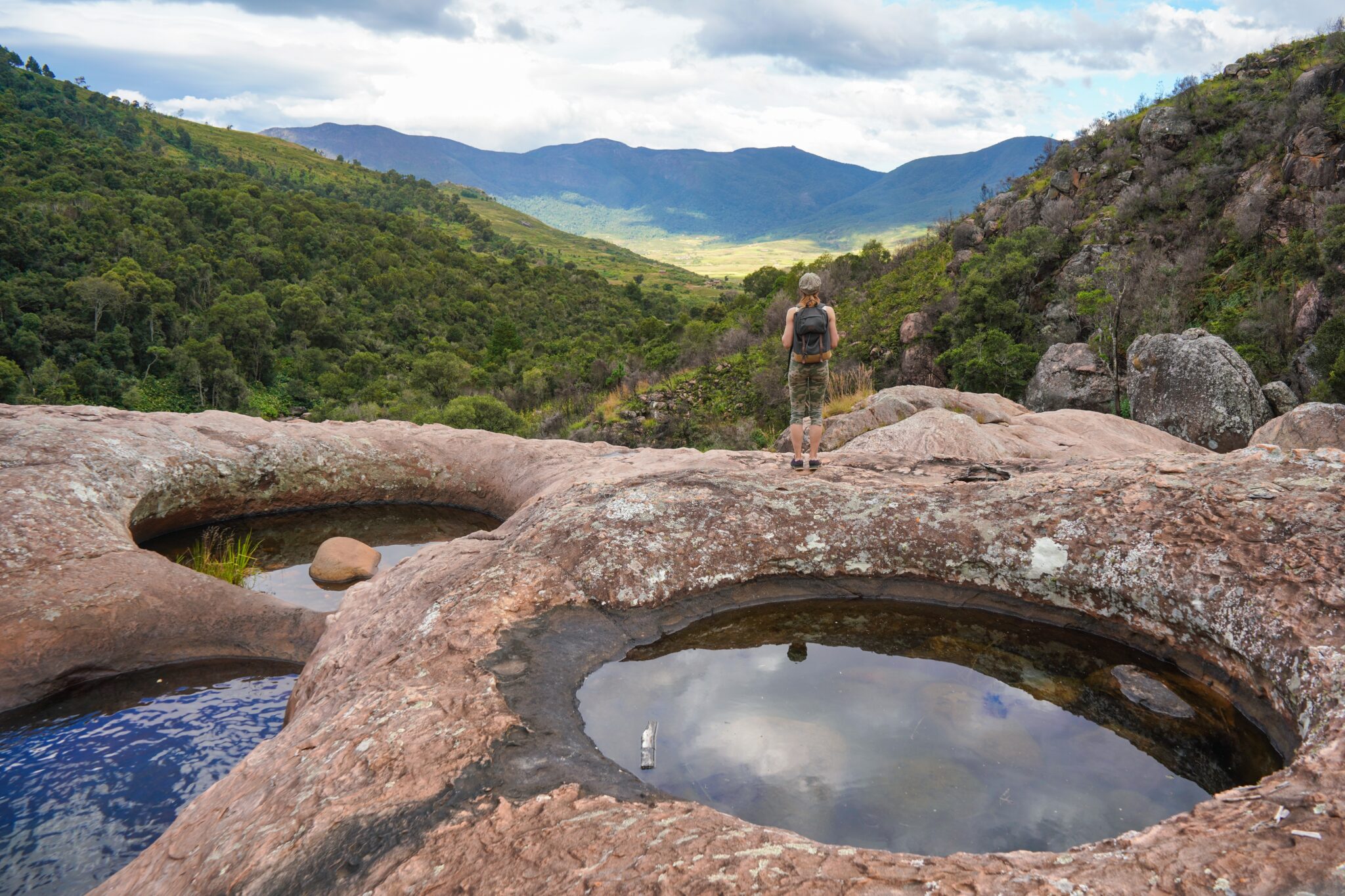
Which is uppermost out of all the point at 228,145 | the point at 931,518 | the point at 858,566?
the point at 228,145

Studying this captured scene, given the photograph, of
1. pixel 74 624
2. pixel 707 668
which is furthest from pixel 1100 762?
pixel 74 624

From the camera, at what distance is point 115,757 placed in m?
6.07

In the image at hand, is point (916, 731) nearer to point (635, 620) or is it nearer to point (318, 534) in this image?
point (635, 620)

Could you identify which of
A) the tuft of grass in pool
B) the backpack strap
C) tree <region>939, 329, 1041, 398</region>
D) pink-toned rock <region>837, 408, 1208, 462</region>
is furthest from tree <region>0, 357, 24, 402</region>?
tree <region>939, 329, 1041, 398</region>

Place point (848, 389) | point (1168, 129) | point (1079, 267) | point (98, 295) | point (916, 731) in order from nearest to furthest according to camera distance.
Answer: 1. point (916, 731)
2. point (848, 389)
3. point (1079, 267)
4. point (1168, 129)
5. point (98, 295)

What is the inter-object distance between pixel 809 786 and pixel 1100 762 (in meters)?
1.83

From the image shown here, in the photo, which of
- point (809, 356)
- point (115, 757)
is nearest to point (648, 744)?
point (115, 757)

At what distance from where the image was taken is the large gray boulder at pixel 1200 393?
1425 centimetres

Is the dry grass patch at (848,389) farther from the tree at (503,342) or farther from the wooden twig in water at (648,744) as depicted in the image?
the tree at (503,342)

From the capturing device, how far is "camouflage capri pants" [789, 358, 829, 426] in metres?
8.76

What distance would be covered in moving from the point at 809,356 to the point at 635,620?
150 inches

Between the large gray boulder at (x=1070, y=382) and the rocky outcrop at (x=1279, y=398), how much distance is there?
2.97m

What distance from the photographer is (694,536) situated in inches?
272

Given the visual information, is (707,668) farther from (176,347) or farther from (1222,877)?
(176,347)
